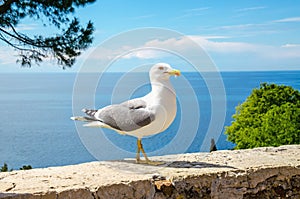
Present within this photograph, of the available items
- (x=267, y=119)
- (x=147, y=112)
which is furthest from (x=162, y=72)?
(x=267, y=119)

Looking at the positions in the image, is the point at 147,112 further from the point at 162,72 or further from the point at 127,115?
the point at 162,72

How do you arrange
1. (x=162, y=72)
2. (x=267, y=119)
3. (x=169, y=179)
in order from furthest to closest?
(x=267, y=119)
(x=162, y=72)
(x=169, y=179)

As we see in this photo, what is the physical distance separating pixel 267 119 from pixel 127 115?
6.49 feet

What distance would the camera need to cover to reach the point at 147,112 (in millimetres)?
1910

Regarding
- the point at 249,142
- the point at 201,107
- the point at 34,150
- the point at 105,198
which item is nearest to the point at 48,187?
the point at 105,198

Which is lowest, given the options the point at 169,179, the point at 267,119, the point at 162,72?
the point at 169,179

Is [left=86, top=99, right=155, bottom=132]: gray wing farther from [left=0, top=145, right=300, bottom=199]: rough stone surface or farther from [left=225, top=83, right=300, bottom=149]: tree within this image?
[left=225, top=83, right=300, bottom=149]: tree

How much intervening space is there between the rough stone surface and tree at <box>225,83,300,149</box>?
1.22m

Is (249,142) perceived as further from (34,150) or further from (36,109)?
(36,109)

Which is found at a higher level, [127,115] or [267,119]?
[267,119]

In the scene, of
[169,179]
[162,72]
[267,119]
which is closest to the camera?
[169,179]

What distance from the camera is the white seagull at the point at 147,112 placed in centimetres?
191

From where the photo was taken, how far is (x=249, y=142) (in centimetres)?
370

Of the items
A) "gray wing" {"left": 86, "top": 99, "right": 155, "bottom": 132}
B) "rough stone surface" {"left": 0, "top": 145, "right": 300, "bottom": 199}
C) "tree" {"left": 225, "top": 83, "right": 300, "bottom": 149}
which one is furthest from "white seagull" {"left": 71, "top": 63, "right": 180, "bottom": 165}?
"tree" {"left": 225, "top": 83, "right": 300, "bottom": 149}
